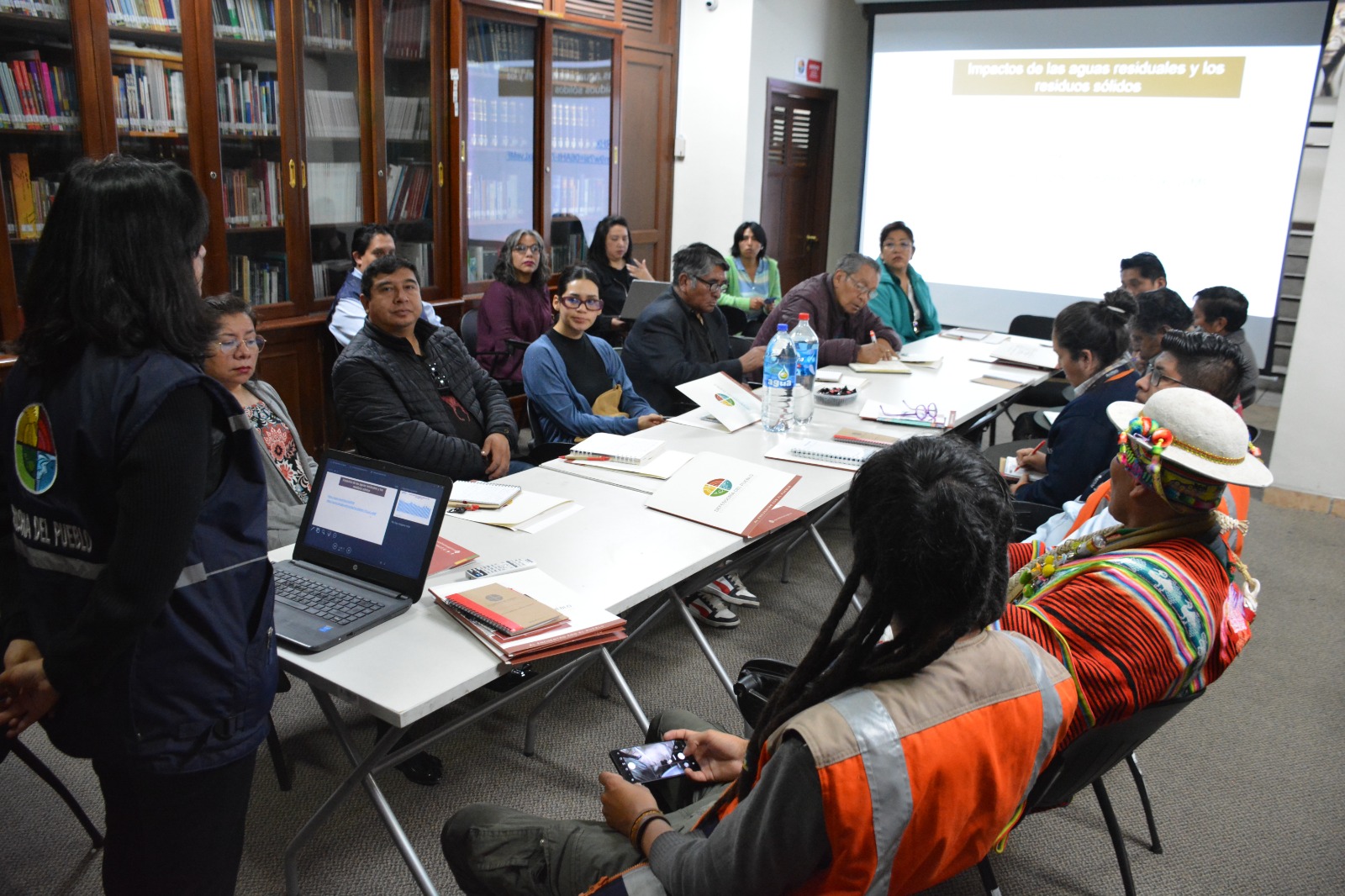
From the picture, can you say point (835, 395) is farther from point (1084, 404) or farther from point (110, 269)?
point (110, 269)

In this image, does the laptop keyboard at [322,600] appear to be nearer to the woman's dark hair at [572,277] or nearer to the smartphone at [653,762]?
the smartphone at [653,762]

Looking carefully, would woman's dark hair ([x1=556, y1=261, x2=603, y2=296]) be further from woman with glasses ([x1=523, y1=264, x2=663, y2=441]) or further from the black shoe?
the black shoe

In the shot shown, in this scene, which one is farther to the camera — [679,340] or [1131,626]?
[679,340]

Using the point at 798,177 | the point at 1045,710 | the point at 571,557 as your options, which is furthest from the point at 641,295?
the point at 1045,710

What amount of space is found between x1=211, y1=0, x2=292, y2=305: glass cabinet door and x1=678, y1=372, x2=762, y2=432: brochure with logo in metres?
Result: 2.04

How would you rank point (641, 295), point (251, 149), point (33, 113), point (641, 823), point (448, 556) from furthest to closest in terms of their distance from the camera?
point (641, 295) → point (251, 149) → point (33, 113) → point (448, 556) → point (641, 823)

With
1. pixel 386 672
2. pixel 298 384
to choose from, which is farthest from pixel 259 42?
pixel 386 672

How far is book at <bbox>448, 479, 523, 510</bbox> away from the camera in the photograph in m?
2.33

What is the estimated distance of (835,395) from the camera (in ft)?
12.3

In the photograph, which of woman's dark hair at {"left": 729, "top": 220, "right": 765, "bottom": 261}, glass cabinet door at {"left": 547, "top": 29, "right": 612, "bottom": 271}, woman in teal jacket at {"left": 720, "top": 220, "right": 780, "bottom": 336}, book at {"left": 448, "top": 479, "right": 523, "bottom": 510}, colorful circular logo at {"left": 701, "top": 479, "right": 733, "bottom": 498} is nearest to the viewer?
book at {"left": 448, "top": 479, "right": 523, "bottom": 510}

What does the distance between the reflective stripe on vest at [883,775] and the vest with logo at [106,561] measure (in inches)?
32.1

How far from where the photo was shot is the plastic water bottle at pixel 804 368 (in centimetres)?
340

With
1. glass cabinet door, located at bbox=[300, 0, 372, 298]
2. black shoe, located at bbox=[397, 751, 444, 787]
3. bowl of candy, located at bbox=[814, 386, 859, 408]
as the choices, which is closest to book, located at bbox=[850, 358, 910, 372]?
bowl of candy, located at bbox=[814, 386, 859, 408]

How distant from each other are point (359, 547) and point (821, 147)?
655 cm
